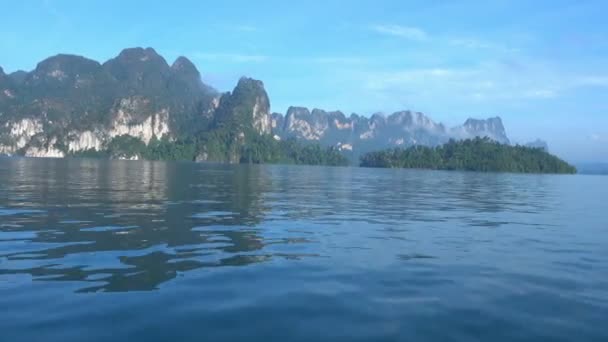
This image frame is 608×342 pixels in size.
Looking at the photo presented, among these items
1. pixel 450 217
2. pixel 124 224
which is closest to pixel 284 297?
pixel 124 224

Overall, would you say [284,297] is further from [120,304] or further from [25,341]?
[25,341]

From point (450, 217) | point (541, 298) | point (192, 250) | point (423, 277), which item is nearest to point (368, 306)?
point (423, 277)

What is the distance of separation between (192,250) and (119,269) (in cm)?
338

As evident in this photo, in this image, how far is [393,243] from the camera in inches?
743

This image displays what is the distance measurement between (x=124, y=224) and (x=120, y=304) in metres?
12.0

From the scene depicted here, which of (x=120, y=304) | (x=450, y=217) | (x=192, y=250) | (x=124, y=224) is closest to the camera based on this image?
(x=120, y=304)

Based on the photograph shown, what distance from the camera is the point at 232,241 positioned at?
1848 cm

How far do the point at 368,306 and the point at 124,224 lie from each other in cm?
Answer: 1432

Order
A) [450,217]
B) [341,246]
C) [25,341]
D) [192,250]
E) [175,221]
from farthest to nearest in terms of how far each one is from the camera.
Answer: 1. [450,217]
2. [175,221]
3. [341,246]
4. [192,250]
5. [25,341]

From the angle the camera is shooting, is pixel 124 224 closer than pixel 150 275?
No

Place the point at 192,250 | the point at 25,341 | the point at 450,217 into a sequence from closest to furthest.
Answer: the point at 25,341 < the point at 192,250 < the point at 450,217

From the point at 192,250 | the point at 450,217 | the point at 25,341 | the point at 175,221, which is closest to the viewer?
the point at 25,341

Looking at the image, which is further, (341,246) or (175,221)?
(175,221)

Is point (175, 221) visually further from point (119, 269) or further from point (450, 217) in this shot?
point (450, 217)
